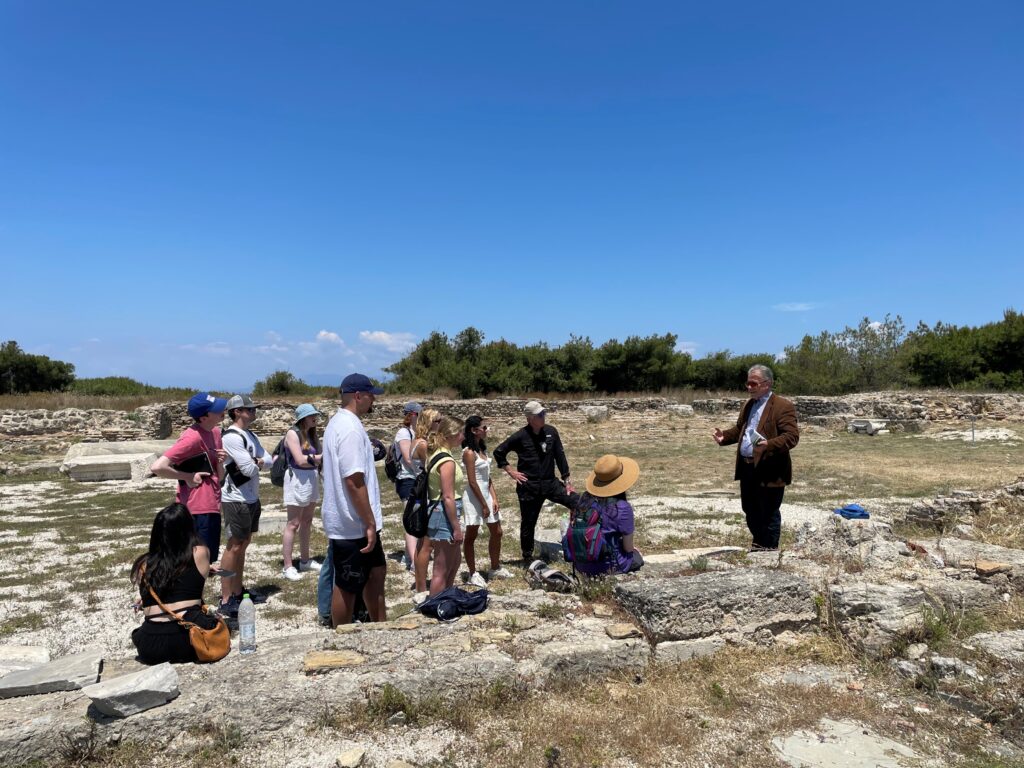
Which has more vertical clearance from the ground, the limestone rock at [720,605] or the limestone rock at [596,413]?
the limestone rock at [596,413]

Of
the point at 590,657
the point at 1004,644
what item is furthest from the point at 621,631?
the point at 1004,644

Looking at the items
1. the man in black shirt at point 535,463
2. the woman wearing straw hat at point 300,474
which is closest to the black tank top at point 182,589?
the woman wearing straw hat at point 300,474

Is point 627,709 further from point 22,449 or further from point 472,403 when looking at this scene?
point 472,403

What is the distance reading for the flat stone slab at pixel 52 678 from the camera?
119 inches

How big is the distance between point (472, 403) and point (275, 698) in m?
25.9

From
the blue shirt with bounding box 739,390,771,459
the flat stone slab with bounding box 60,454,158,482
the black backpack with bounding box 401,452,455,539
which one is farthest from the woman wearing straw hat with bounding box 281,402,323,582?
the flat stone slab with bounding box 60,454,158,482

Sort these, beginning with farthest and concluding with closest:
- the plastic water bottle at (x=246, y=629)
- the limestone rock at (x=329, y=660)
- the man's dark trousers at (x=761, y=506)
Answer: the man's dark trousers at (x=761, y=506) < the plastic water bottle at (x=246, y=629) < the limestone rock at (x=329, y=660)

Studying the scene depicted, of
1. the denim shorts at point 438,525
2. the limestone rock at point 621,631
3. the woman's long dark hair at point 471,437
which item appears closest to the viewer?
the limestone rock at point 621,631

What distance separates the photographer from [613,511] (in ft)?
15.8

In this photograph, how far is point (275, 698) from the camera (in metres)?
2.96

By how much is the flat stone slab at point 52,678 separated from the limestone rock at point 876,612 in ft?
14.4

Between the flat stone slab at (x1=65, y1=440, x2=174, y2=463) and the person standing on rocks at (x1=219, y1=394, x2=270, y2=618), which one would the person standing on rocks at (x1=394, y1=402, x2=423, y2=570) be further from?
the flat stone slab at (x1=65, y1=440, x2=174, y2=463)

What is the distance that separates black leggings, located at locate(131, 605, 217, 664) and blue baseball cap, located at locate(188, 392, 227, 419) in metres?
1.93

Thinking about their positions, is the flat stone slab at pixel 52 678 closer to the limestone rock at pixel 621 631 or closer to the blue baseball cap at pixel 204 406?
the blue baseball cap at pixel 204 406
